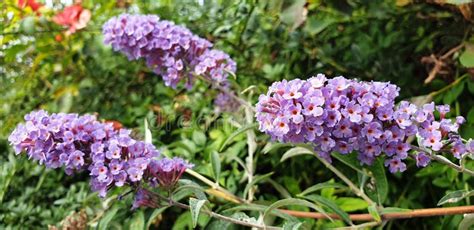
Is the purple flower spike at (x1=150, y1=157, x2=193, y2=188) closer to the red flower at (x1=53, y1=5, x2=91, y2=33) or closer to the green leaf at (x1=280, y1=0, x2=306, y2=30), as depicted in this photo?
the green leaf at (x1=280, y1=0, x2=306, y2=30)

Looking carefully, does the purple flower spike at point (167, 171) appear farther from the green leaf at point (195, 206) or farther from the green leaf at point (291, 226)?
the green leaf at point (291, 226)

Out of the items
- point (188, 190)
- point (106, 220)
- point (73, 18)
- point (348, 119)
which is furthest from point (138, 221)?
point (73, 18)

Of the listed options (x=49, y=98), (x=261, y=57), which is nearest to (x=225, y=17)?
(x=261, y=57)

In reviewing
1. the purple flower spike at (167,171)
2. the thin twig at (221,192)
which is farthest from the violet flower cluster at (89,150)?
the thin twig at (221,192)

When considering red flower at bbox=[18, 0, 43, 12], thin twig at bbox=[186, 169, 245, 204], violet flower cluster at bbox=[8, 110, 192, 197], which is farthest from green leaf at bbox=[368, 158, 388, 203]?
red flower at bbox=[18, 0, 43, 12]

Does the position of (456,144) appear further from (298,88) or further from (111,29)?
(111,29)
